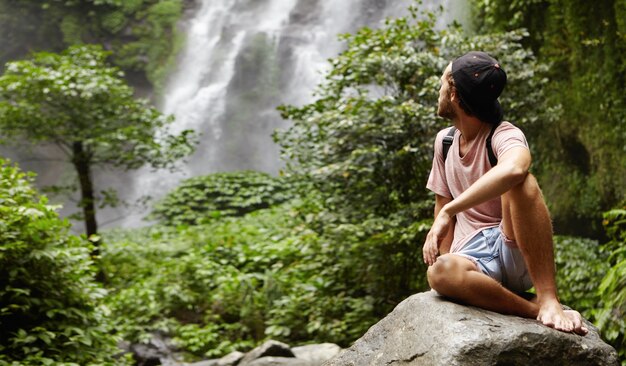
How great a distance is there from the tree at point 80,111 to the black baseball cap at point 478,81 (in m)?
7.13

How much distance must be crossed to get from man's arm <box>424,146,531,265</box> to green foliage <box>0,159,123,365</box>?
3.33m

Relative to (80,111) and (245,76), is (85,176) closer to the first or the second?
(80,111)

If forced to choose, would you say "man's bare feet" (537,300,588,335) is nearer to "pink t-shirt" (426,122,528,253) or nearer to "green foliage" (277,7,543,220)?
"pink t-shirt" (426,122,528,253)

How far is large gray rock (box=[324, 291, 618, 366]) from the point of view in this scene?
280 cm

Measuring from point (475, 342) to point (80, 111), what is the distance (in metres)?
8.04

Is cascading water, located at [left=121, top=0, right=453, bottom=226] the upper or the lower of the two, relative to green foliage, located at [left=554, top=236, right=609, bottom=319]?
upper

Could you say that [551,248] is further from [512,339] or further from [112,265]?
[112,265]

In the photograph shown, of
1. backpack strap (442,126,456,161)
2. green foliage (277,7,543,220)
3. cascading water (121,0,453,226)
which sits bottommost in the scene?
backpack strap (442,126,456,161)

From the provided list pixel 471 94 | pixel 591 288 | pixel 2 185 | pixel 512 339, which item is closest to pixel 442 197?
pixel 471 94

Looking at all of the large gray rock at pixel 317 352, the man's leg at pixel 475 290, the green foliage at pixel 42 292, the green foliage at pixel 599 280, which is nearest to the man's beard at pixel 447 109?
the man's leg at pixel 475 290

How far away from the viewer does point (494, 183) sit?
9.44 ft

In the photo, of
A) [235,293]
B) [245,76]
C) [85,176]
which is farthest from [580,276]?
[245,76]

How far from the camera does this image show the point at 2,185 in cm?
555

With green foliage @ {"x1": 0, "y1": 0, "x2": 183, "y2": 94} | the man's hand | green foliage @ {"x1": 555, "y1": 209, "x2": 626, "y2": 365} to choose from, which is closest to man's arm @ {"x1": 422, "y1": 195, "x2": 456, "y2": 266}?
the man's hand
